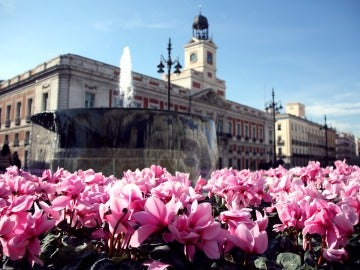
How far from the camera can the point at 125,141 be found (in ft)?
17.3

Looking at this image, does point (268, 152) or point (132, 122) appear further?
point (268, 152)

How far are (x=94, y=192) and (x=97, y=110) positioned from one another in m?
4.14

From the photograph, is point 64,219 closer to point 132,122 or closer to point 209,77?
point 132,122

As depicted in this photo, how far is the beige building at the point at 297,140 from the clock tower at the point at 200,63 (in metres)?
20.5

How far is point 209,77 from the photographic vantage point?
41.6 meters

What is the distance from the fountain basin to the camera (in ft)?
17.0

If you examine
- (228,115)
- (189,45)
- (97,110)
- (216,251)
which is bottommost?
(216,251)

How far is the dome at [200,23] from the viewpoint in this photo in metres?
45.2

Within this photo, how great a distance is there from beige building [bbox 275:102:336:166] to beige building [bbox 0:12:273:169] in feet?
32.0

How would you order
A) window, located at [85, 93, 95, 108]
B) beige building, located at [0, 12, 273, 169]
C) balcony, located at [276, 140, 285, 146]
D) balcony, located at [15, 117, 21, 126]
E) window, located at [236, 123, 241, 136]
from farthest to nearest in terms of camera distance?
1. balcony, located at [276, 140, 285, 146]
2. window, located at [236, 123, 241, 136]
3. balcony, located at [15, 117, 21, 126]
4. window, located at [85, 93, 95, 108]
5. beige building, located at [0, 12, 273, 169]

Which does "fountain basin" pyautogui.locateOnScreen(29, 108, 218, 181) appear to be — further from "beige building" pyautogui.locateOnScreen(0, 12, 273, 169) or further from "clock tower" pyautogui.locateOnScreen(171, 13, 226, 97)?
"clock tower" pyautogui.locateOnScreen(171, 13, 226, 97)

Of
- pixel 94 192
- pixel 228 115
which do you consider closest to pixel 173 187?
pixel 94 192

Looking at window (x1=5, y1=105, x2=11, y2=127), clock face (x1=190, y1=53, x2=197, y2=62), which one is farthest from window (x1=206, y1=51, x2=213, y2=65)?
window (x1=5, y1=105, x2=11, y2=127)

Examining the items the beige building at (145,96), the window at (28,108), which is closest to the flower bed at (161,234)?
the beige building at (145,96)
